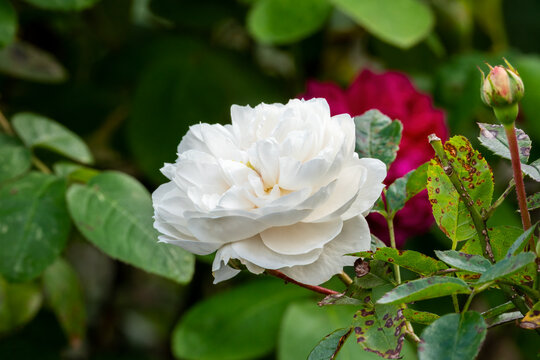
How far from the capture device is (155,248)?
1.42 ft

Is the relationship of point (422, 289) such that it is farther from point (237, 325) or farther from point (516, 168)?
point (237, 325)

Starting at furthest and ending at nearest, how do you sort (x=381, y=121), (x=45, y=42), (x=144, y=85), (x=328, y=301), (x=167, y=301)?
(x=167, y=301) → (x=45, y=42) → (x=144, y=85) → (x=381, y=121) → (x=328, y=301)

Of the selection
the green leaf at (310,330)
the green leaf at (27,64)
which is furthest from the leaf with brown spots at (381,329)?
the green leaf at (27,64)

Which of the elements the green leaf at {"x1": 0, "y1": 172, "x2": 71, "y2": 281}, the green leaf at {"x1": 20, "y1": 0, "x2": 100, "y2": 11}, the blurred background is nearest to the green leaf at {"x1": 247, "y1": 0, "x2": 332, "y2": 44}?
the blurred background

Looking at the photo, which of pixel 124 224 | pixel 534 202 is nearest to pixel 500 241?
pixel 534 202

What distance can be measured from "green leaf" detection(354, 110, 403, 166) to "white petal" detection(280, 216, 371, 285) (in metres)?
0.08

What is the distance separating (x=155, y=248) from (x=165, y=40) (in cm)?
50

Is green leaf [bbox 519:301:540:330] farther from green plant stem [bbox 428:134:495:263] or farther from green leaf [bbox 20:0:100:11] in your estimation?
green leaf [bbox 20:0:100:11]

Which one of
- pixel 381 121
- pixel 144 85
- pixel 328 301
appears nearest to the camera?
pixel 328 301

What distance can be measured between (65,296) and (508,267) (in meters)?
0.51

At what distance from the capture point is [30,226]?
45cm

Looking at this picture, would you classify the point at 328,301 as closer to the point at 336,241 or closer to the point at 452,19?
the point at 336,241

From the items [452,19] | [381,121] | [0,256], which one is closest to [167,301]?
[452,19]

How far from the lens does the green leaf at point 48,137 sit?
53 centimetres
